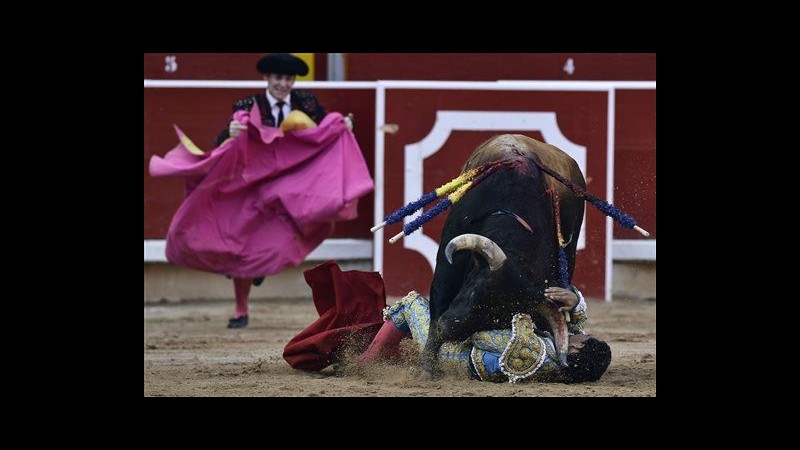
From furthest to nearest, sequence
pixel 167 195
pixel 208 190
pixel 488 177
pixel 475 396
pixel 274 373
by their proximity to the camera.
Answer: pixel 167 195, pixel 208 190, pixel 274 373, pixel 488 177, pixel 475 396

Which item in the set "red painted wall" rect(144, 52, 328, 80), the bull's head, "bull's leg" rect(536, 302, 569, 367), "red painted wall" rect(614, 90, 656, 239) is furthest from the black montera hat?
"bull's leg" rect(536, 302, 569, 367)

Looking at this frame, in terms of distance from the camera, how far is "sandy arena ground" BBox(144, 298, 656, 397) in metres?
5.09

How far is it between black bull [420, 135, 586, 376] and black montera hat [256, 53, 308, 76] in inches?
103

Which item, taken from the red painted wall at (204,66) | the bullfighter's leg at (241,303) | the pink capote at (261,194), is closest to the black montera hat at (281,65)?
the pink capote at (261,194)

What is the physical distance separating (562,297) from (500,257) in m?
0.32

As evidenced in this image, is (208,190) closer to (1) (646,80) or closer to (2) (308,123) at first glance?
(2) (308,123)

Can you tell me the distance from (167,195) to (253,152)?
1.38 meters

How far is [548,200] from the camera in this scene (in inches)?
208

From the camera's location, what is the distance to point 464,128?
Answer: 870 centimetres

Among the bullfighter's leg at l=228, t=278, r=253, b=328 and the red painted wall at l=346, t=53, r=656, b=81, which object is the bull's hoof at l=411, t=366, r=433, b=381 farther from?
the red painted wall at l=346, t=53, r=656, b=81

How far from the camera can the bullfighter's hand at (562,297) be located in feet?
16.3

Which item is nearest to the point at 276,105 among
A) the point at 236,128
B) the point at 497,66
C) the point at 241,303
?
the point at 236,128

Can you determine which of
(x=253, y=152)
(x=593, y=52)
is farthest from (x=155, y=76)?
(x=593, y=52)

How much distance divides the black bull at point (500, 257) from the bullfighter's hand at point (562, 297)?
22 millimetres
